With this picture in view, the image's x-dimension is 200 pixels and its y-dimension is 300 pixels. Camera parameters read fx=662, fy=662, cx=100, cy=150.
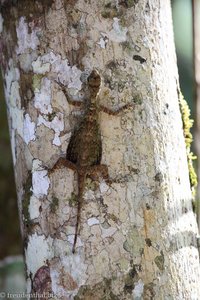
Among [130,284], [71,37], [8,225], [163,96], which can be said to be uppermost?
[71,37]

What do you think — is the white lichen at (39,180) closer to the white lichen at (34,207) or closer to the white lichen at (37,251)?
the white lichen at (34,207)

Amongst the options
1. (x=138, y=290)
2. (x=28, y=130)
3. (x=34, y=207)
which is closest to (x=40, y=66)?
(x=28, y=130)

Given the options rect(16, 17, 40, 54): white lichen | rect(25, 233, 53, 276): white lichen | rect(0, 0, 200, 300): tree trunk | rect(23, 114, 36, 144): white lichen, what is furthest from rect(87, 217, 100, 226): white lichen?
rect(16, 17, 40, 54): white lichen

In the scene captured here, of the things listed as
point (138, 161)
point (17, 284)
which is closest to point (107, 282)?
point (138, 161)

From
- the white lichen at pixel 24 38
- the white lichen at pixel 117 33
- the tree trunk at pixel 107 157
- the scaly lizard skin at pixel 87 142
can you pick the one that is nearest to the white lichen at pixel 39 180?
the tree trunk at pixel 107 157

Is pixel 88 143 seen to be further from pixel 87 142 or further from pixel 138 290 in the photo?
pixel 138 290

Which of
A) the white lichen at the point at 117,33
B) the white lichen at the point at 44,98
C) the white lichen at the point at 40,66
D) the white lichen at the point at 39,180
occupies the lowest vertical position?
the white lichen at the point at 39,180

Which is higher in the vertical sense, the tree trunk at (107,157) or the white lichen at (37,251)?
the tree trunk at (107,157)

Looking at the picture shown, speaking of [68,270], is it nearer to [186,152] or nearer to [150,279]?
[150,279]
